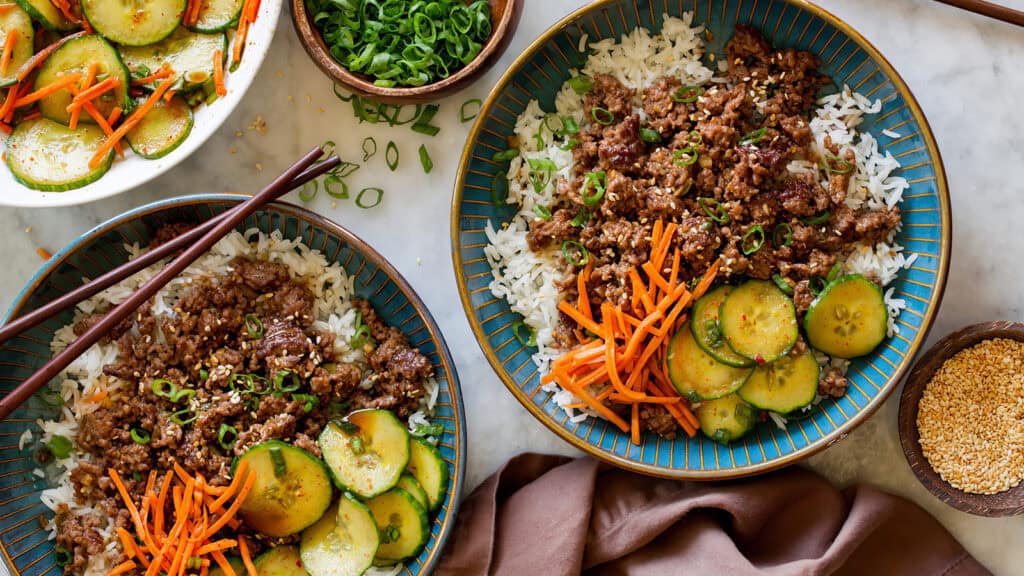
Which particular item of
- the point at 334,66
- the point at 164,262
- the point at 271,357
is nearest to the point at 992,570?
the point at 271,357

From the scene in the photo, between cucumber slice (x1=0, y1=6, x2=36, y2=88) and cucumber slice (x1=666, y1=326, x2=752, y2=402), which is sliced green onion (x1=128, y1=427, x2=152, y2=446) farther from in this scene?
cucumber slice (x1=666, y1=326, x2=752, y2=402)

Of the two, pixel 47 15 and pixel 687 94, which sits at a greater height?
pixel 47 15

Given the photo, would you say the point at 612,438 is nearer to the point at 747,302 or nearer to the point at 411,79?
the point at 747,302

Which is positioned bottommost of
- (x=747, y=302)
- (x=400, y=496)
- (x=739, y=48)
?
(x=400, y=496)

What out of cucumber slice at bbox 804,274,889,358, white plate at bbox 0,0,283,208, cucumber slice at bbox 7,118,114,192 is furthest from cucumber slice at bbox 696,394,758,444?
cucumber slice at bbox 7,118,114,192

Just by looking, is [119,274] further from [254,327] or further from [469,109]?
[469,109]

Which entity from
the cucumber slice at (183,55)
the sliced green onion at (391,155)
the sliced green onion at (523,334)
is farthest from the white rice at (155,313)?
the cucumber slice at (183,55)

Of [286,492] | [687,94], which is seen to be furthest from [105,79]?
[687,94]
